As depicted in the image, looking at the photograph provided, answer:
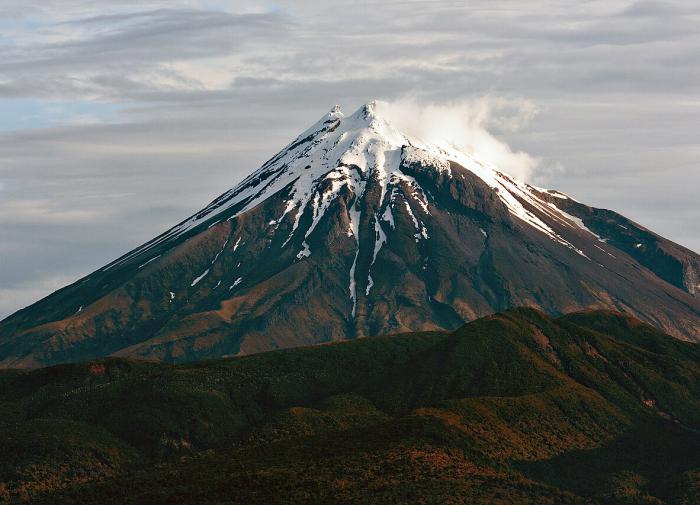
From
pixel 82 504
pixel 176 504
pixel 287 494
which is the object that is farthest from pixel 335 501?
pixel 82 504

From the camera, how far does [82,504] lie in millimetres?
199500

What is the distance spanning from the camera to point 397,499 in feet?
654

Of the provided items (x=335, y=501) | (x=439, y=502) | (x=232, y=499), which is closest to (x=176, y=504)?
(x=232, y=499)

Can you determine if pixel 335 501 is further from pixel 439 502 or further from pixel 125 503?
pixel 125 503

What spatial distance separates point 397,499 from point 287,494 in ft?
55.1

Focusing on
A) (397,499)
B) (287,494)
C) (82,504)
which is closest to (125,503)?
(82,504)

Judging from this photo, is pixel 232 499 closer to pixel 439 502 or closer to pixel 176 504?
pixel 176 504

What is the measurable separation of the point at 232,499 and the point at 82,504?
23.8 meters

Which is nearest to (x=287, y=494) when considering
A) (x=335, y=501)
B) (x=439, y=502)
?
(x=335, y=501)

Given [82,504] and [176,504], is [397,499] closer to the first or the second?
[176,504]

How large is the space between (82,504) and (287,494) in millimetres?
31443

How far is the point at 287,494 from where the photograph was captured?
650 feet

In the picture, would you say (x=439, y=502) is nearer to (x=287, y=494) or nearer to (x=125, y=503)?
(x=287, y=494)

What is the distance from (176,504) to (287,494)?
16934 millimetres
